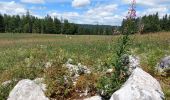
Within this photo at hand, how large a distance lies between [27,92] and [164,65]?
5.21 meters

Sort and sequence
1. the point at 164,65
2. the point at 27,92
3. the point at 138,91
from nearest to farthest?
the point at 138,91, the point at 27,92, the point at 164,65

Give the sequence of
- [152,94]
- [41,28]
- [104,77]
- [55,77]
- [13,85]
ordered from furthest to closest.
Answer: [41,28]
[13,85]
[55,77]
[104,77]
[152,94]

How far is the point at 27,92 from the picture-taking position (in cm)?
1116

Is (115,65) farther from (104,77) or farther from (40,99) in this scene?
(40,99)

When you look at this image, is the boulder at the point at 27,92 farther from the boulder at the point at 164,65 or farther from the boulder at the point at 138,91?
the boulder at the point at 164,65

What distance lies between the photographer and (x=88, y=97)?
1123 cm

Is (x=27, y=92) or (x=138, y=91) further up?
(x=138, y=91)

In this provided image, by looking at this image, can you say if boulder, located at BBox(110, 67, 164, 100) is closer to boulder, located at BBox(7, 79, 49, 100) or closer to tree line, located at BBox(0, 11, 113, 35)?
boulder, located at BBox(7, 79, 49, 100)

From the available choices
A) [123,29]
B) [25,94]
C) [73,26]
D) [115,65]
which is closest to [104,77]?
[115,65]

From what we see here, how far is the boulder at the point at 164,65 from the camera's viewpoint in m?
13.4

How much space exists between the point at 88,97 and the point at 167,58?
377 cm

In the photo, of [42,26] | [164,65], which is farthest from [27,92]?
[42,26]

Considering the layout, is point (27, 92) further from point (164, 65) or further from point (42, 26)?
point (42, 26)

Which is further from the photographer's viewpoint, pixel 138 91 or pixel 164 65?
pixel 164 65
